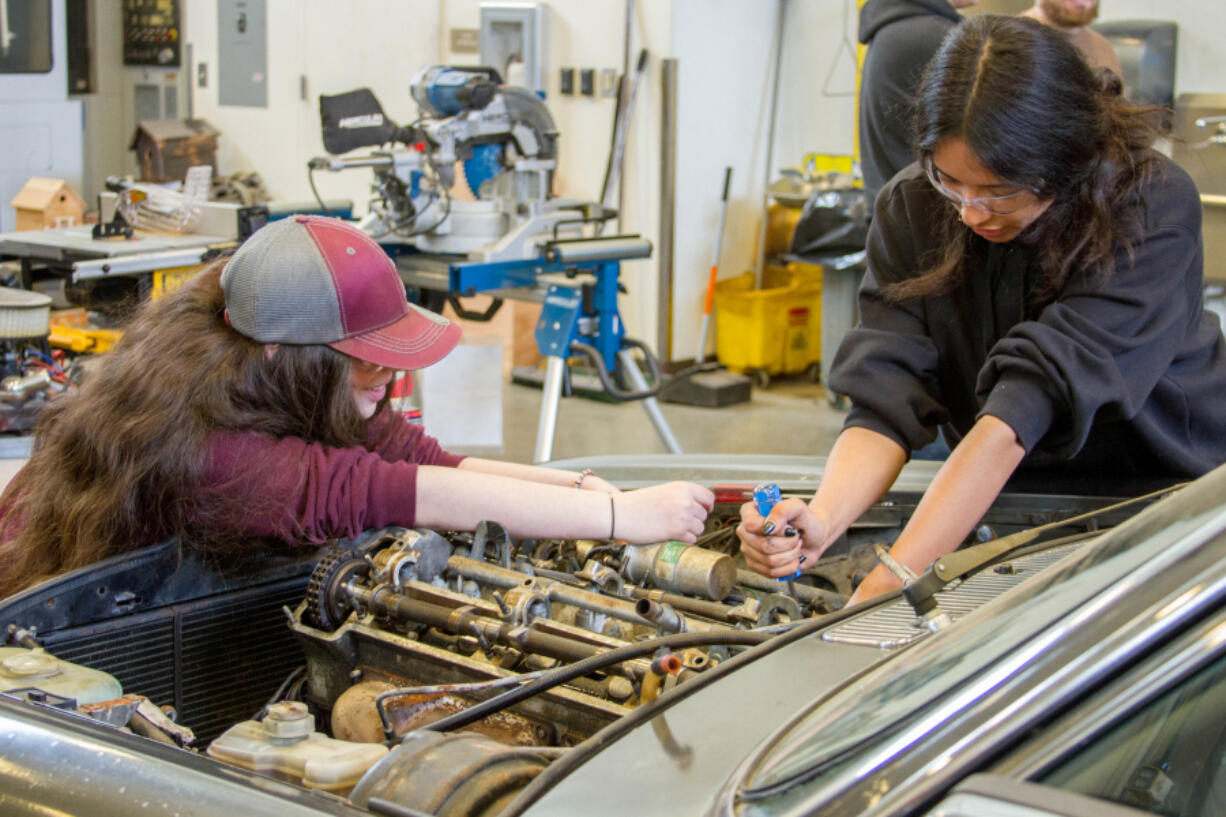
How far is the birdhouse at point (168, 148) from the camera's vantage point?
7.62 metres

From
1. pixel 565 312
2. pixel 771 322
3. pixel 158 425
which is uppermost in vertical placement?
pixel 158 425

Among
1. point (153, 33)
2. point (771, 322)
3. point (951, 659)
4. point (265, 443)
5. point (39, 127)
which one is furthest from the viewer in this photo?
point (153, 33)

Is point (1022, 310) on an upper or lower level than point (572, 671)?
upper

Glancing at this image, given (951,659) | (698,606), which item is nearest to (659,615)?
(698,606)

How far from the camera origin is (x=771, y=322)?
6738mm

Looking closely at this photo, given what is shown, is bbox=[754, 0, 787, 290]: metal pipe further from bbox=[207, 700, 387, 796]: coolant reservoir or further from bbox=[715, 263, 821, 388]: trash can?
bbox=[207, 700, 387, 796]: coolant reservoir

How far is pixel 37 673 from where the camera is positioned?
144 centimetres

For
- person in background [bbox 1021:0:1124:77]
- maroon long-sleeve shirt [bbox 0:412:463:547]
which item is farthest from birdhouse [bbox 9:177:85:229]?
maroon long-sleeve shirt [bbox 0:412:463:547]

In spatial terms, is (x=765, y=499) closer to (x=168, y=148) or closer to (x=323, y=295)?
(x=323, y=295)

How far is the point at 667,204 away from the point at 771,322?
0.83m

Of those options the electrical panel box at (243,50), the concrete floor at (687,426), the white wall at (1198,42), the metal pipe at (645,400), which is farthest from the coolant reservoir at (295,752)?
the electrical panel box at (243,50)

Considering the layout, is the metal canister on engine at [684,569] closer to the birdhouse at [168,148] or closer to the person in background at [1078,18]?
the person in background at [1078,18]

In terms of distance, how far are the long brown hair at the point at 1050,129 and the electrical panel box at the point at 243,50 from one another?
6.96 m

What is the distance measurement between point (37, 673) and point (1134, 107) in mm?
1641
